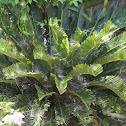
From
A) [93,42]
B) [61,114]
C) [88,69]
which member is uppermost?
[93,42]

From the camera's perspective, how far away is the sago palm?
1618mm

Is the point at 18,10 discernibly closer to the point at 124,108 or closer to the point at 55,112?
the point at 55,112

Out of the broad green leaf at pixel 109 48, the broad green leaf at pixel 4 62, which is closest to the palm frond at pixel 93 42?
the broad green leaf at pixel 109 48

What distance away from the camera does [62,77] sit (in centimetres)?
193

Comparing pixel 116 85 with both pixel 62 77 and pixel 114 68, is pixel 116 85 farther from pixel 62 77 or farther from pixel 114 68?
pixel 62 77

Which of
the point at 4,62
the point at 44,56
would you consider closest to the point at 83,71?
the point at 44,56

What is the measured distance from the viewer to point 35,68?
194 cm

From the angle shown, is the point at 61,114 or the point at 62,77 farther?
the point at 62,77

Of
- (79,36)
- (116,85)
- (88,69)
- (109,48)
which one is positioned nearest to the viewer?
(88,69)

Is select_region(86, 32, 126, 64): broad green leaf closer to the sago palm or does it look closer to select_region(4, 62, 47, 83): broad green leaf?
the sago palm

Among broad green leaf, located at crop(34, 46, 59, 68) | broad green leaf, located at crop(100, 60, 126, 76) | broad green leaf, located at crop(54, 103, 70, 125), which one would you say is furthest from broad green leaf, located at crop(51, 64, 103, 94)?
broad green leaf, located at crop(100, 60, 126, 76)

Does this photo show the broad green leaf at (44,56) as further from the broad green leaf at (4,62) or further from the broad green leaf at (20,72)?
the broad green leaf at (4,62)

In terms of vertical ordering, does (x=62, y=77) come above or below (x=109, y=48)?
below

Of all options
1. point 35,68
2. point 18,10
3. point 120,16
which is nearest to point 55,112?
point 35,68
